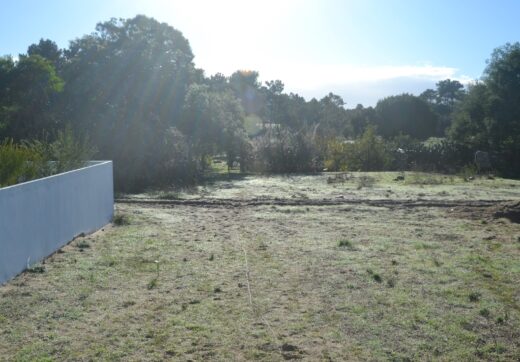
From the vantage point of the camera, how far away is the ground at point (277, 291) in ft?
16.7

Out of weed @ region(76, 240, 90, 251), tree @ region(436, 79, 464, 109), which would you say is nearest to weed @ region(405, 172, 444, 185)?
weed @ region(76, 240, 90, 251)

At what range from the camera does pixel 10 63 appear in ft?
73.2

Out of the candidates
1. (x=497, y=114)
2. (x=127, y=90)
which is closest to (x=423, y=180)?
(x=497, y=114)

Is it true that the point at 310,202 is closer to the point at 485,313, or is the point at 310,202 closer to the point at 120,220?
the point at 120,220

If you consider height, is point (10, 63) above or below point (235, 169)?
above

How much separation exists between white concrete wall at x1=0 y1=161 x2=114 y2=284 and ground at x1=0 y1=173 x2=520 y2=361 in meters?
0.29

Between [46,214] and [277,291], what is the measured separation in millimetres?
3706

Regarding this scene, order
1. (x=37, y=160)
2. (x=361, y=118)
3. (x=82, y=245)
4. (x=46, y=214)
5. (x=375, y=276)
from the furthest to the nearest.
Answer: (x=361, y=118) < (x=37, y=160) < (x=82, y=245) < (x=46, y=214) < (x=375, y=276)

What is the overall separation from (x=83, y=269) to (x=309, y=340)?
3867 millimetres

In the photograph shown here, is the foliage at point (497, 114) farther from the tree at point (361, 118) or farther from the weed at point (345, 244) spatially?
the weed at point (345, 244)

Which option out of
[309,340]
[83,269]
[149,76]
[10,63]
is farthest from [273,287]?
[10,63]

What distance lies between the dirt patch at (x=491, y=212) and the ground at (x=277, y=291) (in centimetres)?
5

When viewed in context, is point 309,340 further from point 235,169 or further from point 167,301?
point 235,169

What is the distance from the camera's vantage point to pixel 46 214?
27.4 feet
